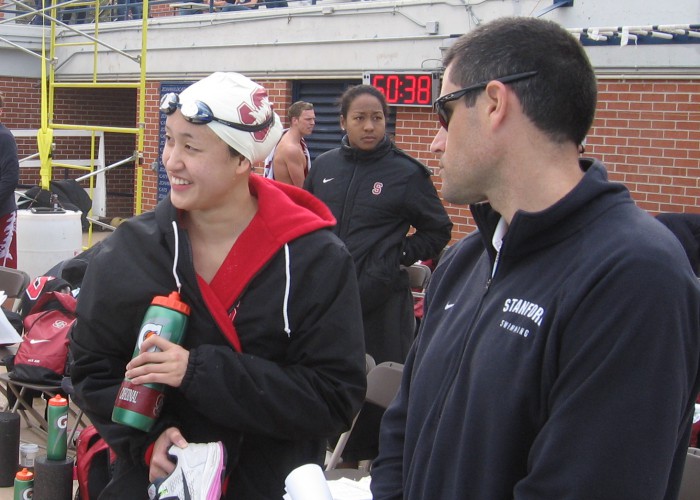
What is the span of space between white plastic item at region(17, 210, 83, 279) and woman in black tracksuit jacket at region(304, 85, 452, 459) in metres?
4.03

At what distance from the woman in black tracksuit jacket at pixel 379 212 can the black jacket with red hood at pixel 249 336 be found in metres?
2.69

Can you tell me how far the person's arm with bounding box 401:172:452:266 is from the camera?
535 cm

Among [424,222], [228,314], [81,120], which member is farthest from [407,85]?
[81,120]

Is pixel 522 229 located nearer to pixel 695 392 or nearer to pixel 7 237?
pixel 695 392

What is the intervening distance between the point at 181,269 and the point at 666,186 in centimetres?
631

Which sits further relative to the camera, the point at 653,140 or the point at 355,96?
the point at 653,140

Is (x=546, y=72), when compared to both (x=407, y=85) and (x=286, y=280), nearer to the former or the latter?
(x=286, y=280)

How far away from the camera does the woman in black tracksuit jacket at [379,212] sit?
17.3 feet

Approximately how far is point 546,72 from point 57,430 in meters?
3.68

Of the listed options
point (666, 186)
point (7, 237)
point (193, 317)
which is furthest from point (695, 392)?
point (7, 237)

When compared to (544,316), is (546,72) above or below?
above

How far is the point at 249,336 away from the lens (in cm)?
246

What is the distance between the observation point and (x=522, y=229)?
1640 millimetres

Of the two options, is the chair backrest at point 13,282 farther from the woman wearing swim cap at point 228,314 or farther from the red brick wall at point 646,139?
the red brick wall at point 646,139
